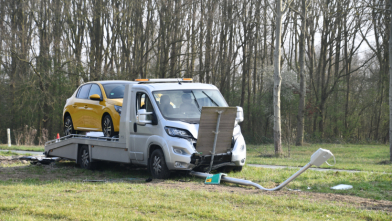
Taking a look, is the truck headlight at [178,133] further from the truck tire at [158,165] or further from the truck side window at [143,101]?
the truck side window at [143,101]

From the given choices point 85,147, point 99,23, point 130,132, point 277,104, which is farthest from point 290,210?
point 99,23

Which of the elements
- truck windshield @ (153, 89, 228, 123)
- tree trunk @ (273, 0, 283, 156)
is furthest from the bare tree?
truck windshield @ (153, 89, 228, 123)

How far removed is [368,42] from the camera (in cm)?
3512

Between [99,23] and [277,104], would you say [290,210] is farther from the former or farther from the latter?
[99,23]

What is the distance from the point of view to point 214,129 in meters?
9.82

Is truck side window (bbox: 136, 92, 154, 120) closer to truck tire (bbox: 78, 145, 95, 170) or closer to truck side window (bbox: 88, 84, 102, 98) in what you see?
truck side window (bbox: 88, 84, 102, 98)

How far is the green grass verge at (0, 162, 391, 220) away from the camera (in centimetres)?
603

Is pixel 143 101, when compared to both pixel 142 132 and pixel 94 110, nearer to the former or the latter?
pixel 142 132

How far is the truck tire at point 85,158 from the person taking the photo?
1248 centimetres

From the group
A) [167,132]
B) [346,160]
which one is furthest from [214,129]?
[346,160]

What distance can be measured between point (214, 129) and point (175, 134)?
0.93 meters

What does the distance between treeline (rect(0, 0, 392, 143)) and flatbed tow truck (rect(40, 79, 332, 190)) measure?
65.6ft

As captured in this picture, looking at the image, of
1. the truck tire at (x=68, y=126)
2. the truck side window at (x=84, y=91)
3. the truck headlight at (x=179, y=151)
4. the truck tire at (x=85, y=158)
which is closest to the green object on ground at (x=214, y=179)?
the truck headlight at (x=179, y=151)

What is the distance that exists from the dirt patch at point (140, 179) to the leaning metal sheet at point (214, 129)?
0.94 meters
